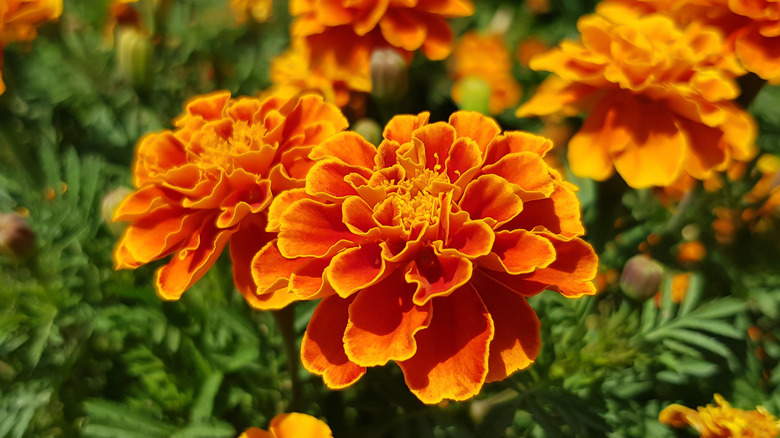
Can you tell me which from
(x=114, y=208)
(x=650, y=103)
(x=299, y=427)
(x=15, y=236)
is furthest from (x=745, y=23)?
(x=15, y=236)

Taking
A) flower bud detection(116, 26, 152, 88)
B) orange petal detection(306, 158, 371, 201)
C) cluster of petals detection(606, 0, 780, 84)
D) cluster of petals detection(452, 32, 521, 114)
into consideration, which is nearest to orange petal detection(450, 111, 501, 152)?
orange petal detection(306, 158, 371, 201)

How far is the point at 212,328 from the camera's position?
89cm

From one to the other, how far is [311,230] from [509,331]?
207 mm

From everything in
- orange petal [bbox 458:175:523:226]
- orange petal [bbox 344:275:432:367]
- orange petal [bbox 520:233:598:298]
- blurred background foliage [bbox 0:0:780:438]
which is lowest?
blurred background foliage [bbox 0:0:780:438]

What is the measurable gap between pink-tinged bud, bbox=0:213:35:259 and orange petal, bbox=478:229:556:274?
1.97 ft

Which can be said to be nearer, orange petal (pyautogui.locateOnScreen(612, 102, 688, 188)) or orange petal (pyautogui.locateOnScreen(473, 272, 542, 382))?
orange petal (pyautogui.locateOnScreen(473, 272, 542, 382))

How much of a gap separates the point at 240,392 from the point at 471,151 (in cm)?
49

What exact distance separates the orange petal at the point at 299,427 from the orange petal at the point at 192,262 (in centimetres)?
18

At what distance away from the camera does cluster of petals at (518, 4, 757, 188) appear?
2.67ft

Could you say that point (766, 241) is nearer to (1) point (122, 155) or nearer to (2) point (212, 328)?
(2) point (212, 328)

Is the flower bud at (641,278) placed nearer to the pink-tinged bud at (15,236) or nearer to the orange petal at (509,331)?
the orange petal at (509,331)

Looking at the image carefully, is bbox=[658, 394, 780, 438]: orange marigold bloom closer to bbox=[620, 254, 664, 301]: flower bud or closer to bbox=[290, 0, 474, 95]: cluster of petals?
bbox=[620, 254, 664, 301]: flower bud

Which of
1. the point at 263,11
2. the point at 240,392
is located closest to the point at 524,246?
the point at 240,392

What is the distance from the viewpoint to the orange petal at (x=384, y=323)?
515mm
